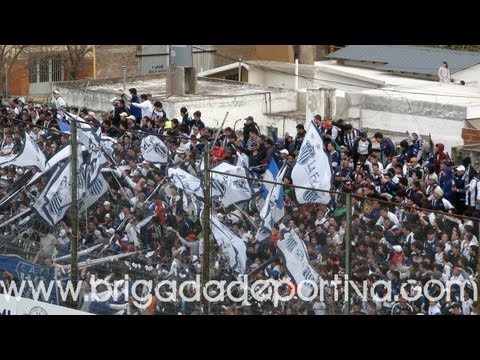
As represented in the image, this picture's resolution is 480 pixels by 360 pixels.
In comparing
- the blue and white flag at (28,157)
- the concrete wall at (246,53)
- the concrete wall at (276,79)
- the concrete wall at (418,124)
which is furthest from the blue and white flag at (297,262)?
the concrete wall at (246,53)

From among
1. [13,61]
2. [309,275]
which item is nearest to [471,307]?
[309,275]

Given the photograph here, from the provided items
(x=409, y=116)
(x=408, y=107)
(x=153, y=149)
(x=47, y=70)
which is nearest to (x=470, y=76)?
(x=408, y=107)

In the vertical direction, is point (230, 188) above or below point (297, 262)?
above

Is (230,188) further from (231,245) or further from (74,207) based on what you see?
(74,207)

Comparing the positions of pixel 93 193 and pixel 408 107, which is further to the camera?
pixel 408 107

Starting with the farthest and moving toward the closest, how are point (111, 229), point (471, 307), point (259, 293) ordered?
point (111, 229), point (259, 293), point (471, 307)

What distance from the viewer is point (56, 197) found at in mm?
13234

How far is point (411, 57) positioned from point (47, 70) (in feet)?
35.1

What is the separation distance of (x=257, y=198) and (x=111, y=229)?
1.61 metres

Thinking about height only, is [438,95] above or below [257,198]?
above

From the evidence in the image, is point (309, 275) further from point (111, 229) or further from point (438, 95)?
point (438, 95)

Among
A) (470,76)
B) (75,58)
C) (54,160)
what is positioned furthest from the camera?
(75,58)

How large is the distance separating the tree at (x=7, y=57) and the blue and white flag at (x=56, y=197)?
68.9 feet

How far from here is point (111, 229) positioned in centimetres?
1281
